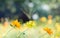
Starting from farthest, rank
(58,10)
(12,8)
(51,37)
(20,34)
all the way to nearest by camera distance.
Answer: (12,8) < (58,10) < (51,37) < (20,34)

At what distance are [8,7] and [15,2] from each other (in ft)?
1.37

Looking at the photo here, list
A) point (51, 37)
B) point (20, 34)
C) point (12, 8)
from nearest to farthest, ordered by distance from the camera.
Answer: point (20, 34) → point (51, 37) → point (12, 8)

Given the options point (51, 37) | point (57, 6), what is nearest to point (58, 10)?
point (57, 6)

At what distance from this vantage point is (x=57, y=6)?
11695 mm

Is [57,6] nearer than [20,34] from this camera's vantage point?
No

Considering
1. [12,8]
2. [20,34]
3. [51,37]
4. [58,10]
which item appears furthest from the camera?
[12,8]

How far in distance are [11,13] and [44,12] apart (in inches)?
62.7

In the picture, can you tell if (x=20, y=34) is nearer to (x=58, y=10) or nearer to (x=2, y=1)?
(x=58, y=10)

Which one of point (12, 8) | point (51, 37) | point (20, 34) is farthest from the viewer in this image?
point (12, 8)

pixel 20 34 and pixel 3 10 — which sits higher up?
pixel 20 34

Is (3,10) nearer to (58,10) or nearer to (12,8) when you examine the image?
(12,8)

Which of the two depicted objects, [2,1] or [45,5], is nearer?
[45,5]

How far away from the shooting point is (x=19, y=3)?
1259cm

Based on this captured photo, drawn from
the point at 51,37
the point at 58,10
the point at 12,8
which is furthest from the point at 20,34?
the point at 12,8
